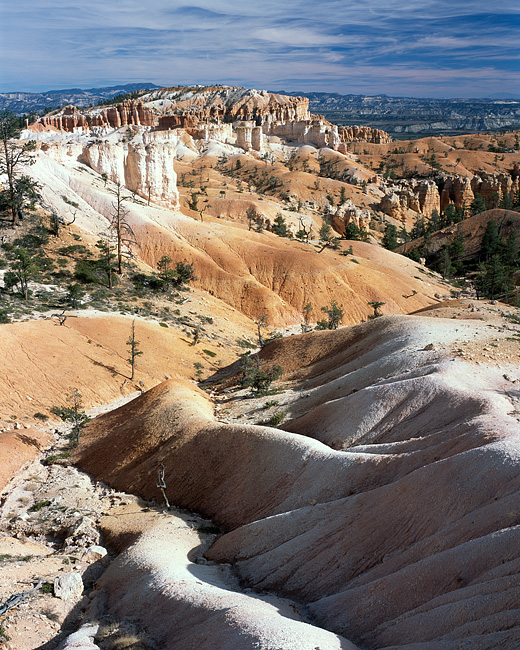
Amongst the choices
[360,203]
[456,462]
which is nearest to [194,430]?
[456,462]

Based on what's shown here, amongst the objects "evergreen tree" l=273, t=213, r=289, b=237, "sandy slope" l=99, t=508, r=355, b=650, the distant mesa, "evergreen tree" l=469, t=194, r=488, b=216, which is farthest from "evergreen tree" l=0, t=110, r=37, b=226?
the distant mesa

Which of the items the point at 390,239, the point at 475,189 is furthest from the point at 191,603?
the point at 475,189

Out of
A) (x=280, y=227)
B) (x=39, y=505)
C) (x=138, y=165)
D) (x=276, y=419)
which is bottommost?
(x=39, y=505)

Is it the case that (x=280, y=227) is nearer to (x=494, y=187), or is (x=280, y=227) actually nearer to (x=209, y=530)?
(x=494, y=187)

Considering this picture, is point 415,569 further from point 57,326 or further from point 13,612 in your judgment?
point 57,326

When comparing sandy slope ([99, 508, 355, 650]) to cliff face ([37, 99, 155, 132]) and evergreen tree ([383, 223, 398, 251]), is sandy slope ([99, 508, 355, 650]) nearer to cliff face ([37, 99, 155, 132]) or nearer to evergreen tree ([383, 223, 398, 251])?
evergreen tree ([383, 223, 398, 251])

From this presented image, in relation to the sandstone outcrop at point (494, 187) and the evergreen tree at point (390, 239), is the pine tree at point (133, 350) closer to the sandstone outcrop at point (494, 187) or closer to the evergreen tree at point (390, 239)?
the evergreen tree at point (390, 239)
